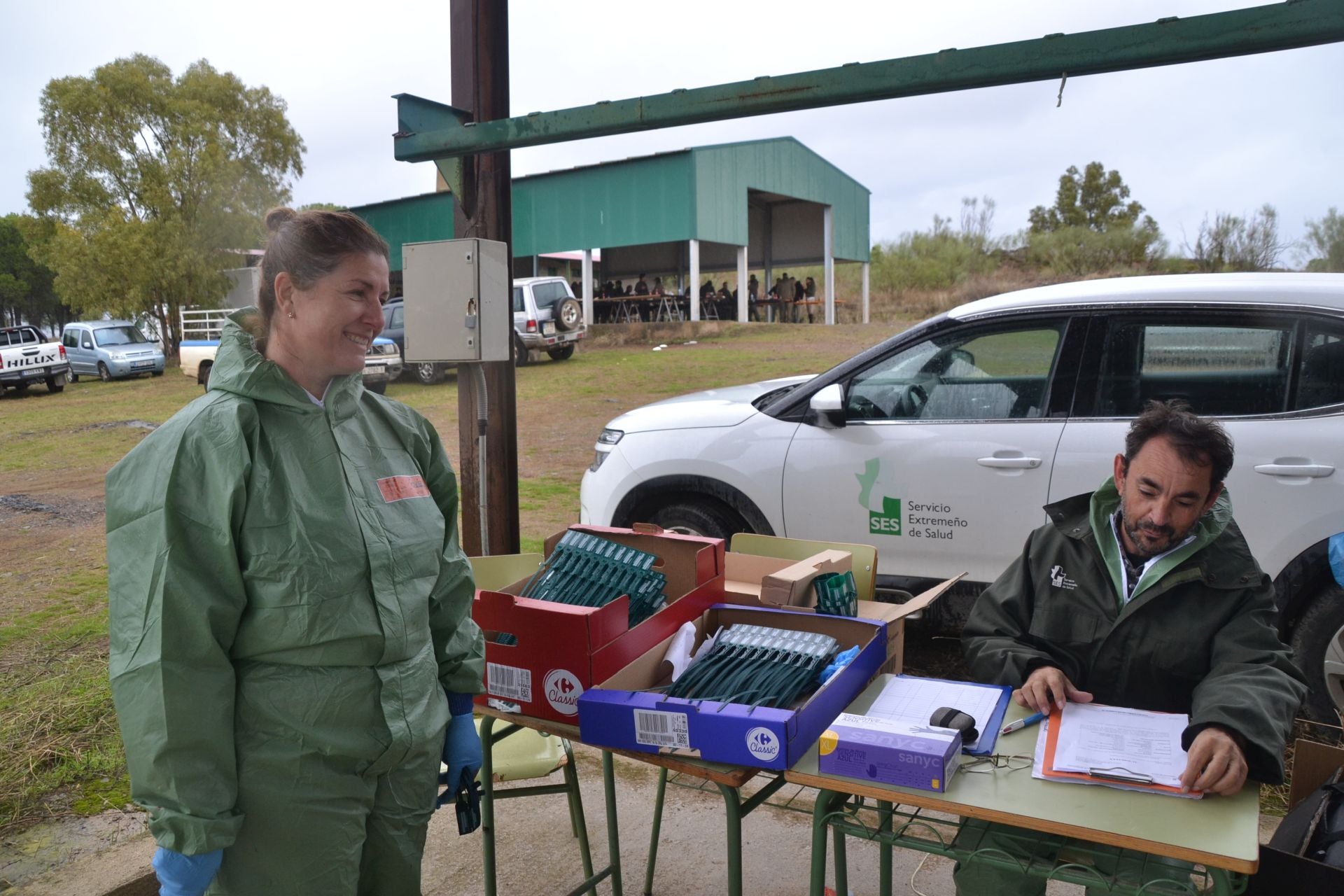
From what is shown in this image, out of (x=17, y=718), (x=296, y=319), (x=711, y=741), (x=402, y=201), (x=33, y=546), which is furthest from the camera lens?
(x=402, y=201)

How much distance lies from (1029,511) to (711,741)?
2.62m

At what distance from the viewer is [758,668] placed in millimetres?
2316

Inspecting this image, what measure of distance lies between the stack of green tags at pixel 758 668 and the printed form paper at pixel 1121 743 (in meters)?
0.59

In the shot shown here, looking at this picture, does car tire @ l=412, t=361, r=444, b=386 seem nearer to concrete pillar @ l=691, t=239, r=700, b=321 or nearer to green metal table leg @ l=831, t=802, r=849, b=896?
concrete pillar @ l=691, t=239, r=700, b=321

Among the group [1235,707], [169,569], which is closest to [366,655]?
[169,569]

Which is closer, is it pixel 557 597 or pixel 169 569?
pixel 169 569

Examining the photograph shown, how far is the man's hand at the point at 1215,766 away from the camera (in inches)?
68.6

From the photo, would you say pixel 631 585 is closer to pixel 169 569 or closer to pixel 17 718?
pixel 169 569

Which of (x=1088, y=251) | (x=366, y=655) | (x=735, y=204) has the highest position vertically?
(x=735, y=204)

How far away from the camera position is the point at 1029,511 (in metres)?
4.10

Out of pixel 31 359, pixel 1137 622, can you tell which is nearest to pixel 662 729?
pixel 1137 622

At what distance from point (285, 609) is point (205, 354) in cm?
891

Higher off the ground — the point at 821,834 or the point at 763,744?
the point at 763,744

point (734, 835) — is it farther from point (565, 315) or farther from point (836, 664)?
point (565, 315)
